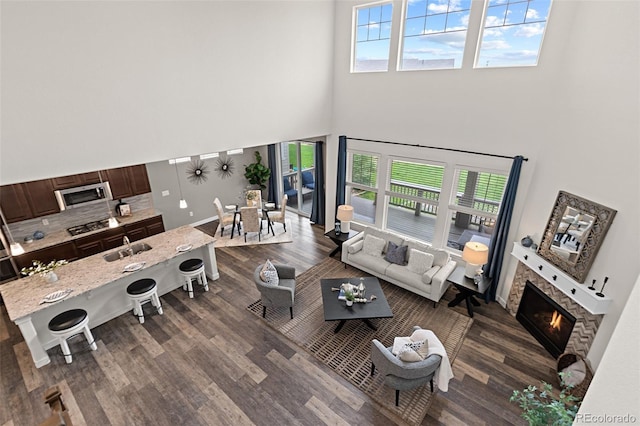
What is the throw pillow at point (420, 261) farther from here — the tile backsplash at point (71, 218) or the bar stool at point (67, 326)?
the tile backsplash at point (71, 218)

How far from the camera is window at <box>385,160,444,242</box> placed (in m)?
6.38

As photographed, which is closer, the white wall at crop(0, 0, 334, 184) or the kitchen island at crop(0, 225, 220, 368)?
the white wall at crop(0, 0, 334, 184)

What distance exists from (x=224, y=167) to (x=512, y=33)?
→ 7.67 m

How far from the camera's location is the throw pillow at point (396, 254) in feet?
20.4

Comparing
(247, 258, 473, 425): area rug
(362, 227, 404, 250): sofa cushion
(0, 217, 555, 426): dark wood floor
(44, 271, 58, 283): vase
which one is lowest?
(0, 217, 555, 426): dark wood floor

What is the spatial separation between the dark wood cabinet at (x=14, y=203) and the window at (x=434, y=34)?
7.86 m

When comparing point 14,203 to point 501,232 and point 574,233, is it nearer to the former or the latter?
point 501,232

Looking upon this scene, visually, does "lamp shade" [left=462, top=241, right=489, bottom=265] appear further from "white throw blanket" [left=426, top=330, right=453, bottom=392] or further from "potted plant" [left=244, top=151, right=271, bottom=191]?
"potted plant" [left=244, top=151, right=271, bottom=191]

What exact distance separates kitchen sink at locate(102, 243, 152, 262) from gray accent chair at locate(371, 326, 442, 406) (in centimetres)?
465

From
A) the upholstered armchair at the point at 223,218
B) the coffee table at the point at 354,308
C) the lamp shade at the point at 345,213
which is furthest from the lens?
the upholstered armchair at the point at 223,218

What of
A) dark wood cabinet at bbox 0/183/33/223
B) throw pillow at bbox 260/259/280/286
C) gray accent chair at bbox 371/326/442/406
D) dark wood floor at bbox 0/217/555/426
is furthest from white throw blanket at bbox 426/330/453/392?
dark wood cabinet at bbox 0/183/33/223

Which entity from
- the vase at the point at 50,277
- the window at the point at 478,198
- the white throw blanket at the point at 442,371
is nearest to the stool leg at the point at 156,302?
the vase at the point at 50,277

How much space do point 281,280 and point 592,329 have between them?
4.72 meters

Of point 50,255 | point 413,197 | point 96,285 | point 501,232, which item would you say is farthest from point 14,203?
point 501,232
